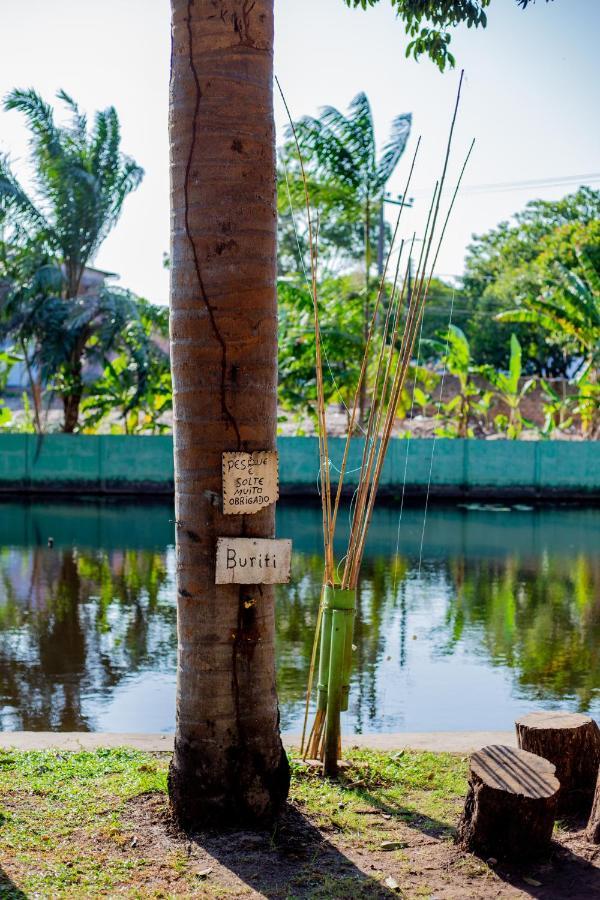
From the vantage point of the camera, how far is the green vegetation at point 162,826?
10.6 ft

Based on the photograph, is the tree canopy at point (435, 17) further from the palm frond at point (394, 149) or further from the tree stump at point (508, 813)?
the palm frond at point (394, 149)

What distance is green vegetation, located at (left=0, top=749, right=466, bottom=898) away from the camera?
3225mm

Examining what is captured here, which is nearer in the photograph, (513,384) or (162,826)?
(162,826)

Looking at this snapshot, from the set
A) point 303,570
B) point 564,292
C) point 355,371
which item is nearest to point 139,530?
point 303,570

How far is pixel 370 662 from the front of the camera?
25.3 feet

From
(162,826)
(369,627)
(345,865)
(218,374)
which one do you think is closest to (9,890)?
(162,826)

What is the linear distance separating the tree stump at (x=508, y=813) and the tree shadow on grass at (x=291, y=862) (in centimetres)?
42

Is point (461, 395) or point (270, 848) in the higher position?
point (461, 395)

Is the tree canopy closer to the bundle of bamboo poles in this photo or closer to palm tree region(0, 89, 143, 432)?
the bundle of bamboo poles

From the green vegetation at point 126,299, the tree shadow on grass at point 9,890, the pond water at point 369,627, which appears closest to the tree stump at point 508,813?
the tree shadow on grass at point 9,890

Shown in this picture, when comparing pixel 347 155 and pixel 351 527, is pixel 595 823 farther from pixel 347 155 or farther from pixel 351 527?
pixel 347 155

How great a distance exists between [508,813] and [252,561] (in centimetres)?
119

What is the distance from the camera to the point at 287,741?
5.10m

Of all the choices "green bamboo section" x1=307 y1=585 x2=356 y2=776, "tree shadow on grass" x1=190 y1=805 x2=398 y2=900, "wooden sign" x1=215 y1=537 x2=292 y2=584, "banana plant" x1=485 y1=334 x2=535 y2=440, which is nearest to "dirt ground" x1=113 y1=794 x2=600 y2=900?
"tree shadow on grass" x1=190 y1=805 x2=398 y2=900
